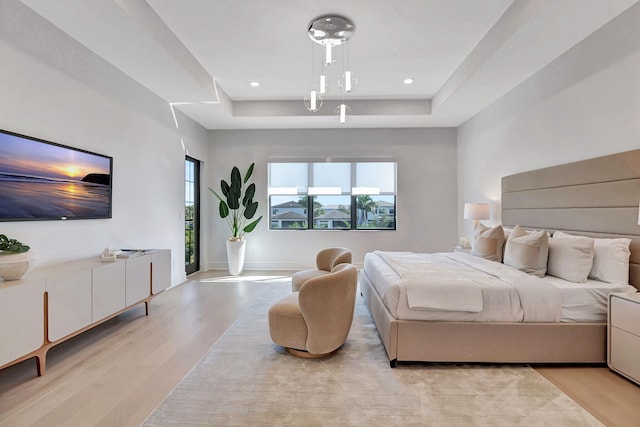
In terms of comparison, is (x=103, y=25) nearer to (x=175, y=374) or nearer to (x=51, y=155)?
(x=51, y=155)

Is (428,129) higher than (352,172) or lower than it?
higher

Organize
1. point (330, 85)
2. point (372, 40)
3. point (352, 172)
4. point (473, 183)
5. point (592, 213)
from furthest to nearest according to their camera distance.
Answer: point (352, 172), point (473, 183), point (330, 85), point (372, 40), point (592, 213)

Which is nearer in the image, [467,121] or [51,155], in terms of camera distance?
[51,155]

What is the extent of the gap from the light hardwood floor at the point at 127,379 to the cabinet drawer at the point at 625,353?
0.09 meters

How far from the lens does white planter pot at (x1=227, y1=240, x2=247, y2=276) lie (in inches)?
229

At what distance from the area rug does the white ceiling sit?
2928mm

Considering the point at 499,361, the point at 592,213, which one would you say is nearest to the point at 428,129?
the point at 592,213

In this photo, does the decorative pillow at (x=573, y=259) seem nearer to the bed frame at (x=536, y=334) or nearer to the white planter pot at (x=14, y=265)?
the bed frame at (x=536, y=334)

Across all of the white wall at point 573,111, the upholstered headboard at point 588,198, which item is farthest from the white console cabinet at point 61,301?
the white wall at point 573,111

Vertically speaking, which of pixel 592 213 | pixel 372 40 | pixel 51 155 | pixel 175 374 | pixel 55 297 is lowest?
pixel 175 374

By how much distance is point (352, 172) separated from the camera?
639cm

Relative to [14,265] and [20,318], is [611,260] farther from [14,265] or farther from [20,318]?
[14,265]

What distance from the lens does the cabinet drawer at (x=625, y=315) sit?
2.09 metres

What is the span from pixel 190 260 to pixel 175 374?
3819 millimetres
